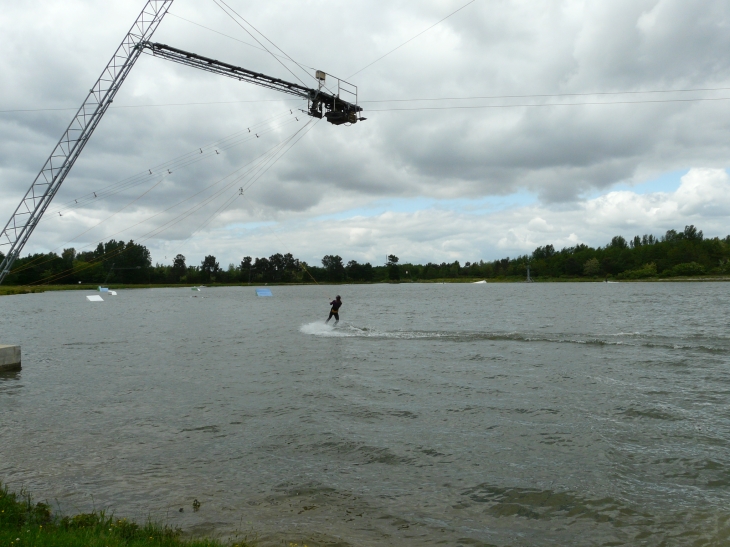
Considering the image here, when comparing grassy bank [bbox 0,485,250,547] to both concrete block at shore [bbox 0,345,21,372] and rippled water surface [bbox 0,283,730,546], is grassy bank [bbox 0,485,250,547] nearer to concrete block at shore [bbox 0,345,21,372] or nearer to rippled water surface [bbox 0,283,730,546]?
rippled water surface [bbox 0,283,730,546]

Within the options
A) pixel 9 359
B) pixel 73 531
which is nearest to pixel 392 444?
pixel 73 531

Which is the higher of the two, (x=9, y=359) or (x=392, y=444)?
(x=9, y=359)

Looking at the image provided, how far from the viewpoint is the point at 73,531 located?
8266mm

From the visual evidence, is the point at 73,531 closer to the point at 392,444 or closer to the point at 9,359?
the point at 392,444

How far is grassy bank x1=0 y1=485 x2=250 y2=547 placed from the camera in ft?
24.8

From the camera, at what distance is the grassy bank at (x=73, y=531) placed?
297 inches

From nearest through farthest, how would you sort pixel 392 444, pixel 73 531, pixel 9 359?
pixel 73 531 → pixel 392 444 → pixel 9 359

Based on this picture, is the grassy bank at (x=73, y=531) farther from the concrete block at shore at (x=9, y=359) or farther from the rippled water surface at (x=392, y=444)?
the concrete block at shore at (x=9, y=359)

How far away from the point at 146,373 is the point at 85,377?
2.69 metres

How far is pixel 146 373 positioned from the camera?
26.9 meters

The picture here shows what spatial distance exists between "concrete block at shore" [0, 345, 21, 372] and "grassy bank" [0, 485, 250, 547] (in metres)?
19.4

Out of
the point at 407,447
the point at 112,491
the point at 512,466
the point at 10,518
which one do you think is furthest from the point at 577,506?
the point at 10,518

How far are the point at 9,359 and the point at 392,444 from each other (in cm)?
2183

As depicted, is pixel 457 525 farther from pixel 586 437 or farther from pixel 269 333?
pixel 269 333
